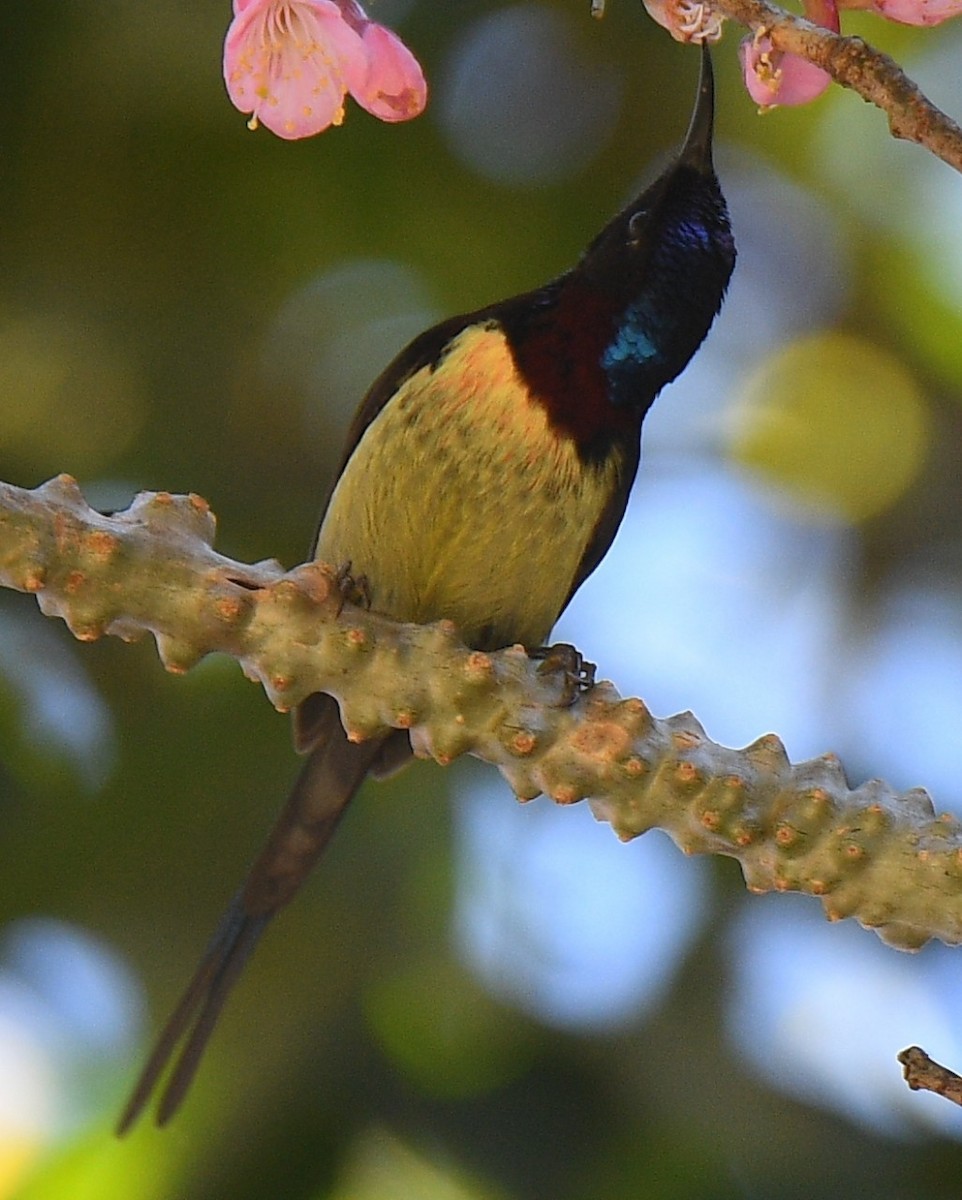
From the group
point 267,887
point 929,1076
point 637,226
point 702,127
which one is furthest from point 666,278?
point 929,1076

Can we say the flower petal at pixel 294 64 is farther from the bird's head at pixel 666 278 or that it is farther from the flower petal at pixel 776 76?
the bird's head at pixel 666 278

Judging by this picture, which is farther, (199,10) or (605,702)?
(199,10)

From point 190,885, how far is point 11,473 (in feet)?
2.33

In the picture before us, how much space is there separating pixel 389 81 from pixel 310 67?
58 mm

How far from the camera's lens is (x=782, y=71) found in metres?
1.09

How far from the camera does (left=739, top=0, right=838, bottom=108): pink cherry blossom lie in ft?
3.44

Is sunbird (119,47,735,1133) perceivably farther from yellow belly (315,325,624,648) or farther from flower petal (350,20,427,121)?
flower petal (350,20,427,121)

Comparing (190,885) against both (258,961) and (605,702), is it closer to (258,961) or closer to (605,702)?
(258,961)

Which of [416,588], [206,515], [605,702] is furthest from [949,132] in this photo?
A: [416,588]

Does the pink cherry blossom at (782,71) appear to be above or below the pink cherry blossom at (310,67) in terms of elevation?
above

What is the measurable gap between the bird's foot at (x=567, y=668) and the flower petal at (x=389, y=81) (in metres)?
0.43

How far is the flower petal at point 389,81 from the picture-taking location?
1.17m

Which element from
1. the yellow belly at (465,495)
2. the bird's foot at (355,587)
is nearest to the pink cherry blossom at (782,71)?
the bird's foot at (355,587)

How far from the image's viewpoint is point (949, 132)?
86cm
